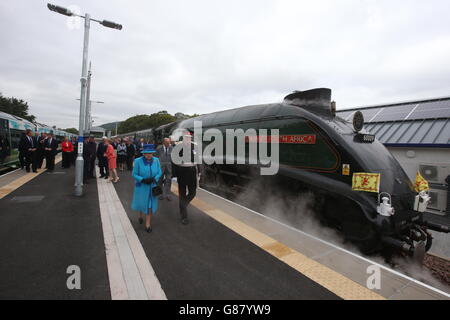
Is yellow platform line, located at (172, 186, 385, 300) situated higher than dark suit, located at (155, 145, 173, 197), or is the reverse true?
dark suit, located at (155, 145, 173, 197)

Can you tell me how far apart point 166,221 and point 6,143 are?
9.64 m

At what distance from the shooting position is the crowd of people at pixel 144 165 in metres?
4.23

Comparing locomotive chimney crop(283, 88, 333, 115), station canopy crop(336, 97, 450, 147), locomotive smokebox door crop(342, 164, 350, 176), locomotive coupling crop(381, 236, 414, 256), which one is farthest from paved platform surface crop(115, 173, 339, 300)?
station canopy crop(336, 97, 450, 147)

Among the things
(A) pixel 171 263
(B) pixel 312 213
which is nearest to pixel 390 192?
A: (B) pixel 312 213

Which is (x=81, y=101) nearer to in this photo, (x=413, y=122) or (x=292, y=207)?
(x=292, y=207)

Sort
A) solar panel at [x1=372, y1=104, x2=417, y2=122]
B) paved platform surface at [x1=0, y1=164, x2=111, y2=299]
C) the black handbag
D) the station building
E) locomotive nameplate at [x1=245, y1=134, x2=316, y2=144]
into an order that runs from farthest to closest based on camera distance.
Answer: solar panel at [x1=372, y1=104, x2=417, y2=122] → the station building → locomotive nameplate at [x1=245, y1=134, x2=316, y2=144] → the black handbag → paved platform surface at [x1=0, y1=164, x2=111, y2=299]

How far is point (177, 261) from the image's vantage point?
3.11m

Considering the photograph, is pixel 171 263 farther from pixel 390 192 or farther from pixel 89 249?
pixel 390 192

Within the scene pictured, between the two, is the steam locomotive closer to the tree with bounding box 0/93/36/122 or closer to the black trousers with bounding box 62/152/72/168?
the black trousers with bounding box 62/152/72/168

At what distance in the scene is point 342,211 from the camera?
13.6 feet

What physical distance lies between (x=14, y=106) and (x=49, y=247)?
63.4 meters

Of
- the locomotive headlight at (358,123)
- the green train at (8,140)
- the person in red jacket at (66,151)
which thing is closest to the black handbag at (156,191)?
the locomotive headlight at (358,123)

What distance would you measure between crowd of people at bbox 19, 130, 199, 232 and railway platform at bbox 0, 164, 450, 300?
460mm

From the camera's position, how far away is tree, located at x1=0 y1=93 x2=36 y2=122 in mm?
47125
